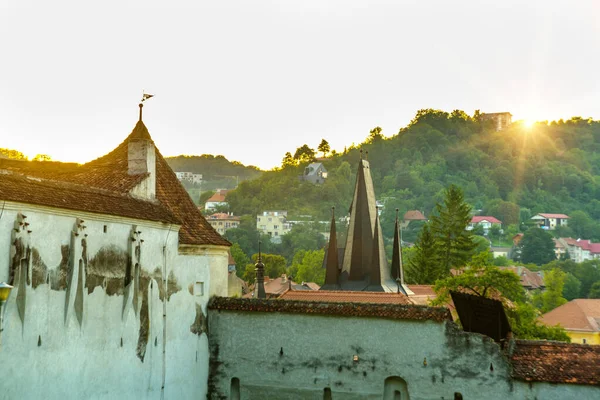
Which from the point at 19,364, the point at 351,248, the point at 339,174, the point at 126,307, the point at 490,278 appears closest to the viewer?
the point at 19,364

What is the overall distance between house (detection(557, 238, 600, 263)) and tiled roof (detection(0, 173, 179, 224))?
163614 mm

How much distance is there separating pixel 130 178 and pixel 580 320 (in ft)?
198

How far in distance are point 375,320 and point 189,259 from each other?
18.6 ft

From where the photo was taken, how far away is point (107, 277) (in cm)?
1950

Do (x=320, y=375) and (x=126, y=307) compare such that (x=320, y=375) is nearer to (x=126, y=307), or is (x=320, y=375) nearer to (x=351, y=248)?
(x=126, y=307)

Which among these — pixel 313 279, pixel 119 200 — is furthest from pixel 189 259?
pixel 313 279

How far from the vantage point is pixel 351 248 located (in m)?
50.4

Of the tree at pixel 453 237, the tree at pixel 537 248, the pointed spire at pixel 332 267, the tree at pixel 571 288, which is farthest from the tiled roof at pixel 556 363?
the tree at pixel 537 248

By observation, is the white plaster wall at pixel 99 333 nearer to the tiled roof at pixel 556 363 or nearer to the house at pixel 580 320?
the tiled roof at pixel 556 363

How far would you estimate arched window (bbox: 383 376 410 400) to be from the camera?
21.9m

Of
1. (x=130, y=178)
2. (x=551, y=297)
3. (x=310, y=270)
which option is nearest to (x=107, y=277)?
(x=130, y=178)

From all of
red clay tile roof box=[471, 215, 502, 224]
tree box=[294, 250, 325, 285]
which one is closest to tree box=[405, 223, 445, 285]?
tree box=[294, 250, 325, 285]

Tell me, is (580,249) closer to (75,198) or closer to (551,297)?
(551,297)

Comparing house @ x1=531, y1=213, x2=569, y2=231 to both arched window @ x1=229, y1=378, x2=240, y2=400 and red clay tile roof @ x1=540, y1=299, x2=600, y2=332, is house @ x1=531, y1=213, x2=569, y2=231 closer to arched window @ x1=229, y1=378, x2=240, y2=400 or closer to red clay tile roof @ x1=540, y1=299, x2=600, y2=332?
A: red clay tile roof @ x1=540, y1=299, x2=600, y2=332
